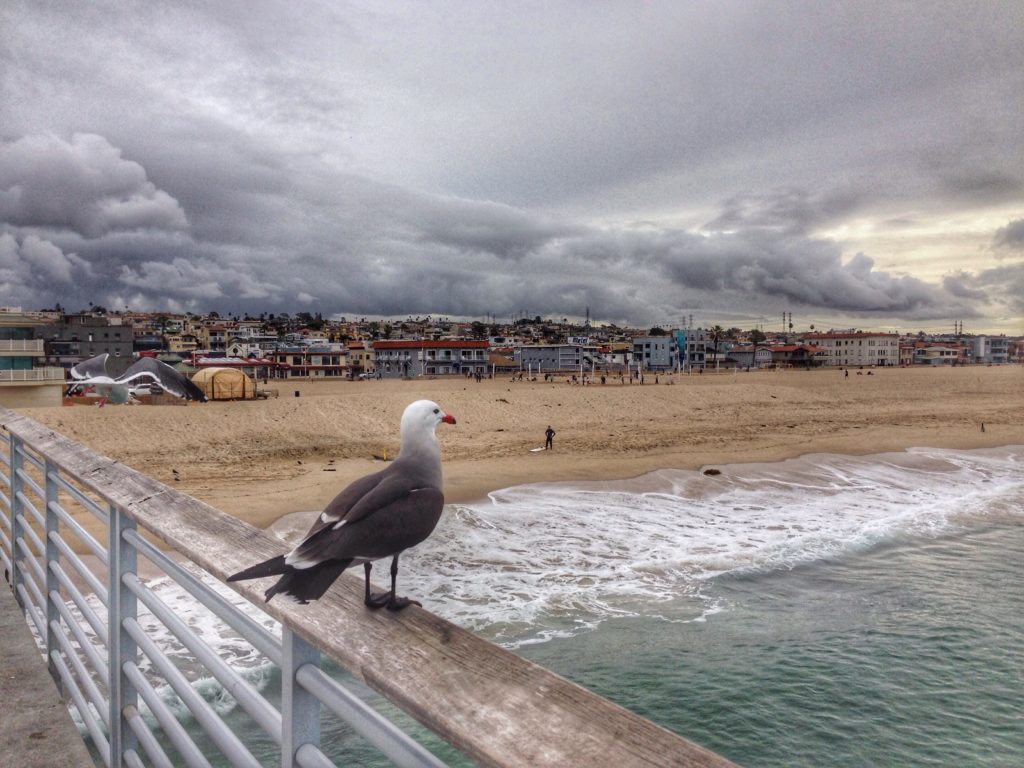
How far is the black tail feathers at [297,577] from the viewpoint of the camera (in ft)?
4.37

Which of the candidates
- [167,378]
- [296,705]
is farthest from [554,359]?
[296,705]

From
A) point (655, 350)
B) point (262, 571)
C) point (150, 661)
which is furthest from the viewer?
point (655, 350)

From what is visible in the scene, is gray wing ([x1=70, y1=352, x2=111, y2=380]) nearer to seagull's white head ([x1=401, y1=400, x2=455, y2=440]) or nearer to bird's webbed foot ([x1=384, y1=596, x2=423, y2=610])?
seagull's white head ([x1=401, y1=400, x2=455, y2=440])

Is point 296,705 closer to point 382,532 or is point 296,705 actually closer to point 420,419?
point 382,532

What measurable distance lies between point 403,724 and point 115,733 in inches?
203

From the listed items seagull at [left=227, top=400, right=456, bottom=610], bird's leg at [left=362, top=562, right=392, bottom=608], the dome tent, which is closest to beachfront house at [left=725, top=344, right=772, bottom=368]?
the dome tent

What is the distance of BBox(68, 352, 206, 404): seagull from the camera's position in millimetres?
12666

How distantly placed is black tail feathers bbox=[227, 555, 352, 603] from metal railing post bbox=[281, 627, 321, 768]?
133 mm

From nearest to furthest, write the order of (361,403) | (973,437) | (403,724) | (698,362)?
(403,724), (973,437), (361,403), (698,362)

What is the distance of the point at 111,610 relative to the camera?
82.2 inches

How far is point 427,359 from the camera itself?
87312mm

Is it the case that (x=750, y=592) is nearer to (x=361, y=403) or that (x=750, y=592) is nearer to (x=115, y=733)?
(x=115, y=733)

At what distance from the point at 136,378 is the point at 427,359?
7162 cm

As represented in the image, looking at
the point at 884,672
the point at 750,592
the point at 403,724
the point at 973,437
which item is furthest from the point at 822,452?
the point at 403,724
